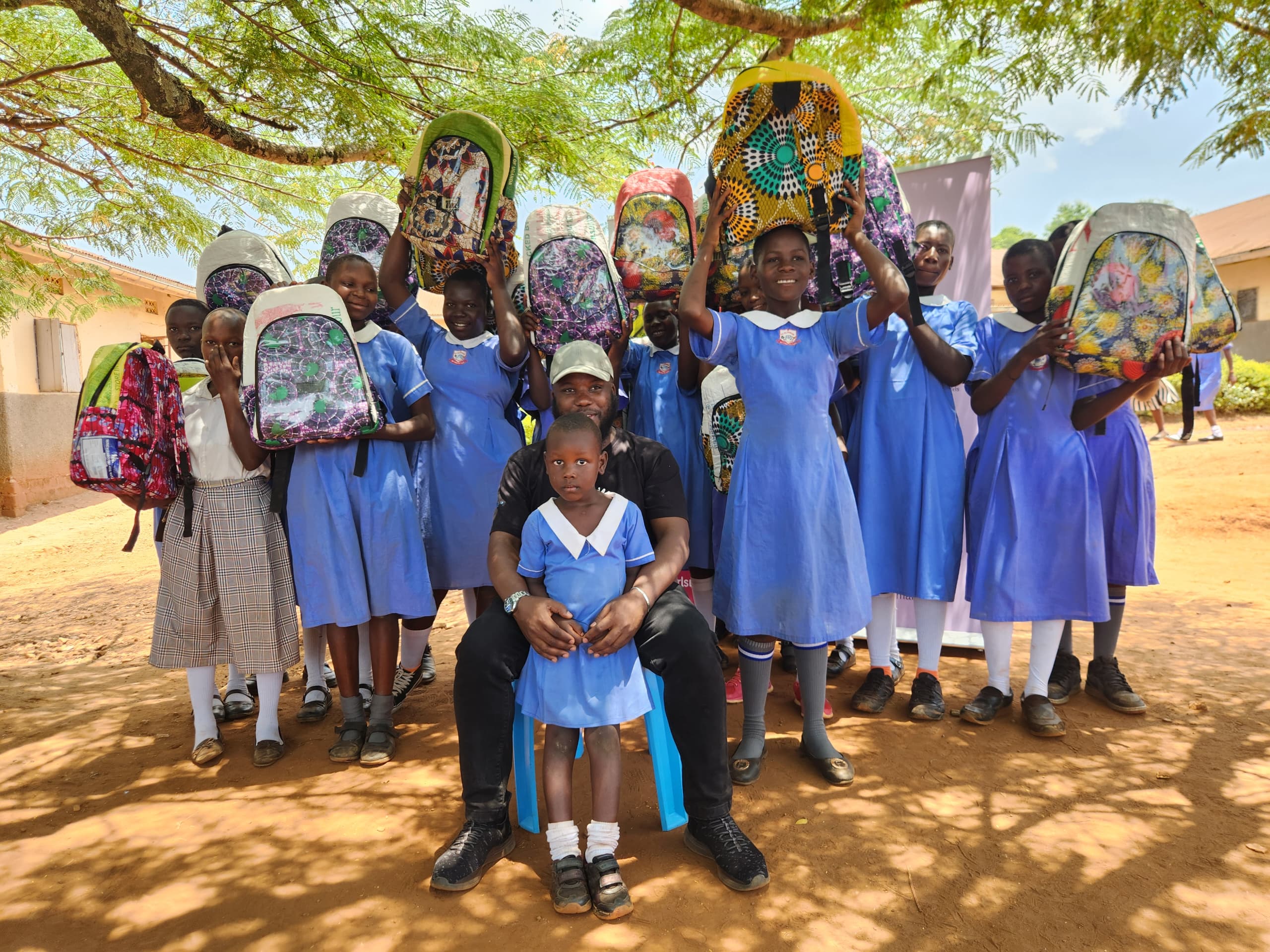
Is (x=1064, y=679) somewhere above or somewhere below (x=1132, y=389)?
below

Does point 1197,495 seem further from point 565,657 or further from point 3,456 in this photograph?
point 3,456

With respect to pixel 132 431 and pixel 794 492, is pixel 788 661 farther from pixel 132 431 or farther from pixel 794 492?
pixel 132 431

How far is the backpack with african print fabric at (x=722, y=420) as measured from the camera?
3318mm

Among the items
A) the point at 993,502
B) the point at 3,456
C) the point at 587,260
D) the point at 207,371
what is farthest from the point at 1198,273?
the point at 3,456

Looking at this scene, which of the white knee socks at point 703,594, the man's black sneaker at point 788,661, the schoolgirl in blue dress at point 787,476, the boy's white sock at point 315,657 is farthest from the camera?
the man's black sneaker at point 788,661

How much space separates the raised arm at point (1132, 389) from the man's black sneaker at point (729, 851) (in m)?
2.19

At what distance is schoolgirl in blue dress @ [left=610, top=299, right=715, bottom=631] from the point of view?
373 centimetres

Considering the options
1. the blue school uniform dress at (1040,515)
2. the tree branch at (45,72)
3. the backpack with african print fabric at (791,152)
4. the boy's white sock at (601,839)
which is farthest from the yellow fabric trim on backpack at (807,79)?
the tree branch at (45,72)

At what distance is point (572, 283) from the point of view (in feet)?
11.1

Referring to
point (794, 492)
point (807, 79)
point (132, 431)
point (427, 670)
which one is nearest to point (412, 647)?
point (427, 670)

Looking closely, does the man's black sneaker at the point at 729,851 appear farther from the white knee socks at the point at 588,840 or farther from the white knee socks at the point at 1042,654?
the white knee socks at the point at 1042,654

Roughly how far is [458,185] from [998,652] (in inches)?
123

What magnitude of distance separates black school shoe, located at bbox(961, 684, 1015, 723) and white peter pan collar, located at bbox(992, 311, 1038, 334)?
159 cm

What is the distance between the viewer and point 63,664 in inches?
199
